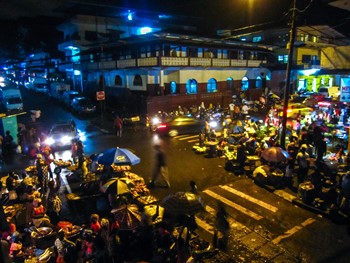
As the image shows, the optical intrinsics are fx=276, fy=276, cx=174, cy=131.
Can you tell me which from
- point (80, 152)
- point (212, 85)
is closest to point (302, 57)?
point (212, 85)

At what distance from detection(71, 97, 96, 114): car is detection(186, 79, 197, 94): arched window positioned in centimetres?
1171

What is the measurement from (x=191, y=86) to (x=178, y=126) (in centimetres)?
1406

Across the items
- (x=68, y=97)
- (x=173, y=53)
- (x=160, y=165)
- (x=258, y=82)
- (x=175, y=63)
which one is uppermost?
(x=173, y=53)

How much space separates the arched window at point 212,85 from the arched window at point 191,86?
2.54 metres

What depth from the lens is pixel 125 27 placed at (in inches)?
2074

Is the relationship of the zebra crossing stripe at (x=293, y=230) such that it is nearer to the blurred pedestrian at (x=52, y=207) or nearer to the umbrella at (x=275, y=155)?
the umbrella at (x=275, y=155)

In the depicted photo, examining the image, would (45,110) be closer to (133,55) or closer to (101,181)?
(133,55)

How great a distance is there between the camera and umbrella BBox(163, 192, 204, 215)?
7.91 metres

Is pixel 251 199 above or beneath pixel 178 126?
beneath

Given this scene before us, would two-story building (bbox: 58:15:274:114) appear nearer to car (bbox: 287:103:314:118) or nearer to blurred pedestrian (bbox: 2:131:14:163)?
car (bbox: 287:103:314:118)

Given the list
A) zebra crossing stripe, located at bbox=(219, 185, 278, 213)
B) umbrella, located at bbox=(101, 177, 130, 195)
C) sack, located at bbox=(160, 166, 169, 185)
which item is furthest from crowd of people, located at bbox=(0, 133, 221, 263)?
zebra crossing stripe, located at bbox=(219, 185, 278, 213)

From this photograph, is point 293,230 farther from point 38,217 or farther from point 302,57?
point 302,57

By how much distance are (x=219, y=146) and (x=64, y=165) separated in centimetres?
955

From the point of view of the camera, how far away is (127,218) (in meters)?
7.63
